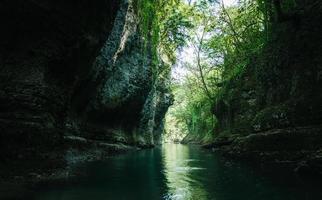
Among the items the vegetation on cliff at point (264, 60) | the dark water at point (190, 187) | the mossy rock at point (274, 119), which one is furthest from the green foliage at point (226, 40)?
the dark water at point (190, 187)

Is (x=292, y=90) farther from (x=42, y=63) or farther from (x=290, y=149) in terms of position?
Result: (x=42, y=63)

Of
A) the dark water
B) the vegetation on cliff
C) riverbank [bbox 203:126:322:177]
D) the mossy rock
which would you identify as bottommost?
the dark water

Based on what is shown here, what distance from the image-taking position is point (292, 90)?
13883mm

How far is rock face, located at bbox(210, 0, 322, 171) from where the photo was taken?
39.0 feet

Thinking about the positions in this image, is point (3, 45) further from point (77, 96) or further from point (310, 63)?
point (310, 63)

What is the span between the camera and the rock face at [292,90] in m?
11.9

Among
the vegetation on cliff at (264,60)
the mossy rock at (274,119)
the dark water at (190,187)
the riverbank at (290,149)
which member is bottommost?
the dark water at (190,187)

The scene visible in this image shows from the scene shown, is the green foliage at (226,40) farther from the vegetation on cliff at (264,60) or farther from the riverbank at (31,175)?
the riverbank at (31,175)

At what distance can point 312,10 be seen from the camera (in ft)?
42.1

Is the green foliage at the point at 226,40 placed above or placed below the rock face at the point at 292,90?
above

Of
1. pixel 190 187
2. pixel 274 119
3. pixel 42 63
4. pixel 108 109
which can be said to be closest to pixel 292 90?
pixel 274 119

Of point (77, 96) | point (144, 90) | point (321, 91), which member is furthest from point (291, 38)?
point (144, 90)

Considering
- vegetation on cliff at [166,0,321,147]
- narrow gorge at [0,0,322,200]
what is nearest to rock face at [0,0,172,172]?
Result: narrow gorge at [0,0,322,200]

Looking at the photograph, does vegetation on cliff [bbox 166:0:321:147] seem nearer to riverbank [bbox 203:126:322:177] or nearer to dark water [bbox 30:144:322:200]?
riverbank [bbox 203:126:322:177]
